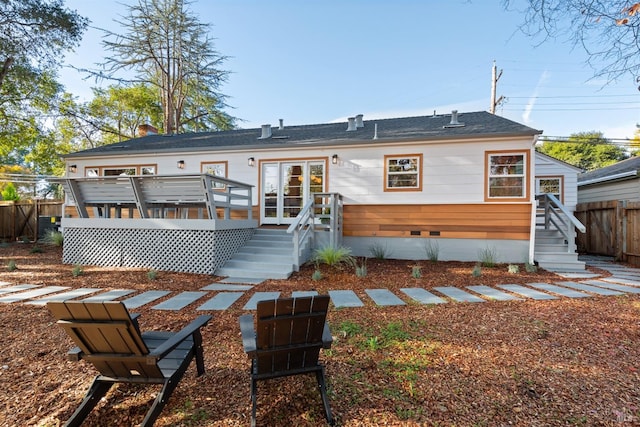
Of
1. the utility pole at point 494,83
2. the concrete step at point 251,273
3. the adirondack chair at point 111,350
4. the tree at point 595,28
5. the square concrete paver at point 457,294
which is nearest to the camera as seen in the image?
the adirondack chair at point 111,350

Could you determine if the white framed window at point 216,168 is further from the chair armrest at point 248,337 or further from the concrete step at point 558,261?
the concrete step at point 558,261

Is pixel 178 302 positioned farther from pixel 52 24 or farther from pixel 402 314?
pixel 52 24

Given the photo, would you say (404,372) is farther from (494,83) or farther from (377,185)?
(494,83)

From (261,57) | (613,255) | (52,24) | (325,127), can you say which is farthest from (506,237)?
Answer: (52,24)

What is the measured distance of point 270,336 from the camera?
1.80 meters

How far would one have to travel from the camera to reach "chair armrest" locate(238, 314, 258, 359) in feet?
5.83

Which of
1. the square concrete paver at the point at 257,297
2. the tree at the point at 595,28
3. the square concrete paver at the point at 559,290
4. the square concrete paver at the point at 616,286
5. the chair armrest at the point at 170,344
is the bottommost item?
the square concrete paver at the point at 257,297

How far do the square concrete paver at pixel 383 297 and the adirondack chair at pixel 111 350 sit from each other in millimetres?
2910

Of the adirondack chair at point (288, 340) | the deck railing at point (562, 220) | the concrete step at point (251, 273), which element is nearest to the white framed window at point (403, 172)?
the deck railing at point (562, 220)

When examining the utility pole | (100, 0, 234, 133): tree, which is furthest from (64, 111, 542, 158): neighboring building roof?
the utility pole

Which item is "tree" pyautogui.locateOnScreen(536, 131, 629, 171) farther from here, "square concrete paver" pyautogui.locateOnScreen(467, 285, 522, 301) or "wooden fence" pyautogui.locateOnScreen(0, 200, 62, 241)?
"wooden fence" pyautogui.locateOnScreen(0, 200, 62, 241)

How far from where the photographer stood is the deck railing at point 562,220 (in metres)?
6.82

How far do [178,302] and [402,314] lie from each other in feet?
10.2

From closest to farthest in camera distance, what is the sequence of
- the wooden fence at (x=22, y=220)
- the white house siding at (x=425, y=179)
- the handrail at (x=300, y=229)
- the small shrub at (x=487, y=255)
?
the handrail at (x=300, y=229)
the small shrub at (x=487, y=255)
the white house siding at (x=425, y=179)
the wooden fence at (x=22, y=220)
